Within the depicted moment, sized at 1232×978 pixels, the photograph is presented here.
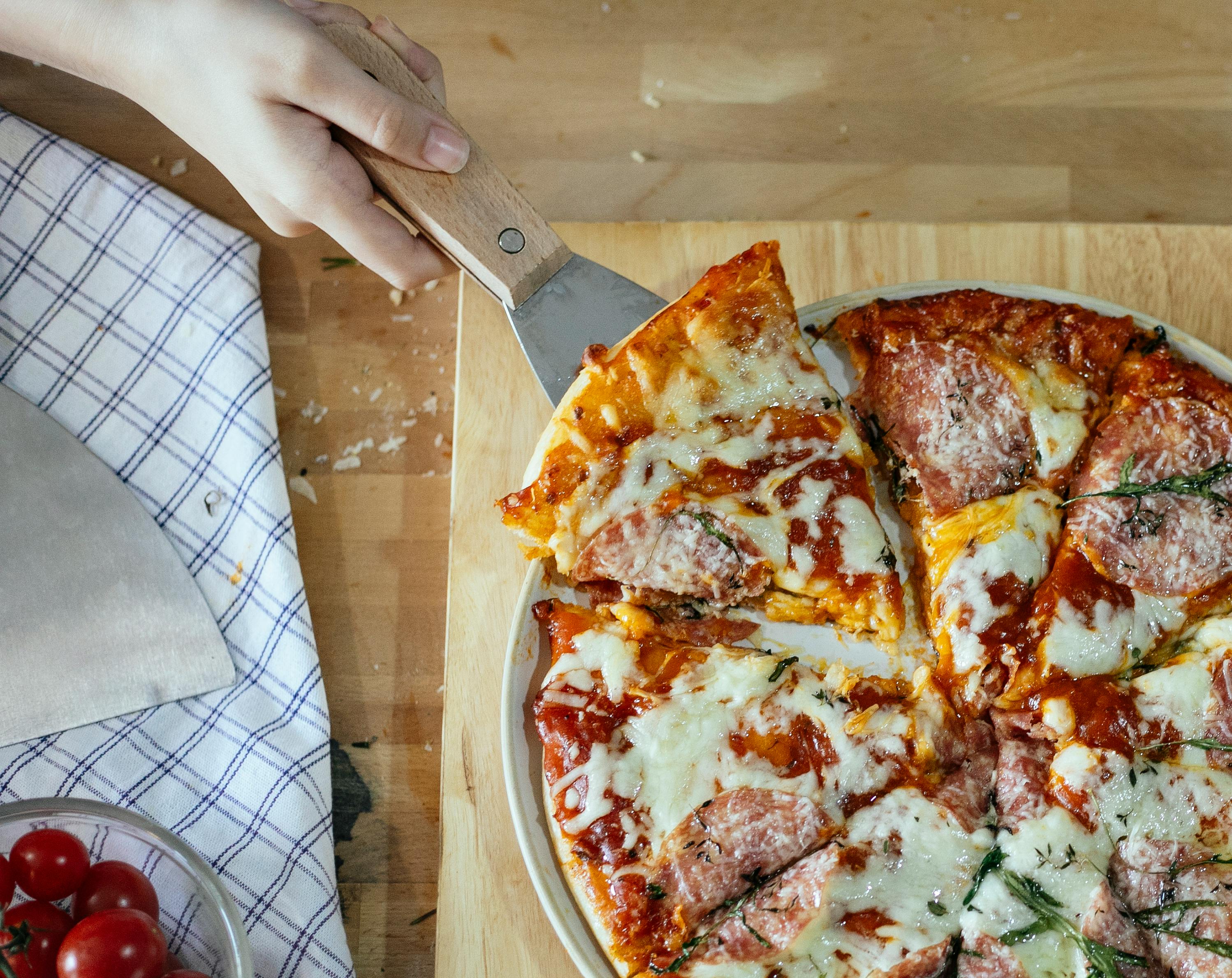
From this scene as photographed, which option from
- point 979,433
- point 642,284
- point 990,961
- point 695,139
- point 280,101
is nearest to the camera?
point 990,961

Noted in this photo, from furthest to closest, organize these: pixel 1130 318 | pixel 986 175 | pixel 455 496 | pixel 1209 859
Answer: pixel 986 175
pixel 455 496
pixel 1130 318
pixel 1209 859

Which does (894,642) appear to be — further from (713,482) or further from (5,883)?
(5,883)

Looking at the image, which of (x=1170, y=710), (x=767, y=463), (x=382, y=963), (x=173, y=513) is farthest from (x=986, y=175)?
(x=382, y=963)

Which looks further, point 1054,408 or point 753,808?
point 1054,408

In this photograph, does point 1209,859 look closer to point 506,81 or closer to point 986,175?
point 986,175

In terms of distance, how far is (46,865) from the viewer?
246 cm

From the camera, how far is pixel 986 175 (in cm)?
360

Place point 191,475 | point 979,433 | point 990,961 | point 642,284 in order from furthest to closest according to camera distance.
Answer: point 642,284 → point 191,475 → point 979,433 → point 990,961

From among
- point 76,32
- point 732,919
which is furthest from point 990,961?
point 76,32

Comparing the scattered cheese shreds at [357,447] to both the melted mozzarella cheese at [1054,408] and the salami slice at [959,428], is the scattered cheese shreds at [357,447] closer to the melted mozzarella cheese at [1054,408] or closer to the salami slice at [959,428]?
the salami slice at [959,428]

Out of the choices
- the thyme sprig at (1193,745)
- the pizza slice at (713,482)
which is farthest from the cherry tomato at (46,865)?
the thyme sprig at (1193,745)

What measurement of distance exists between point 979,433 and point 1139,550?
446 mm

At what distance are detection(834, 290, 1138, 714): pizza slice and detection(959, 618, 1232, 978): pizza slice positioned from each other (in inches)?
→ 8.7

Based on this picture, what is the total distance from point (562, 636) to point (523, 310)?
2.75 ft
